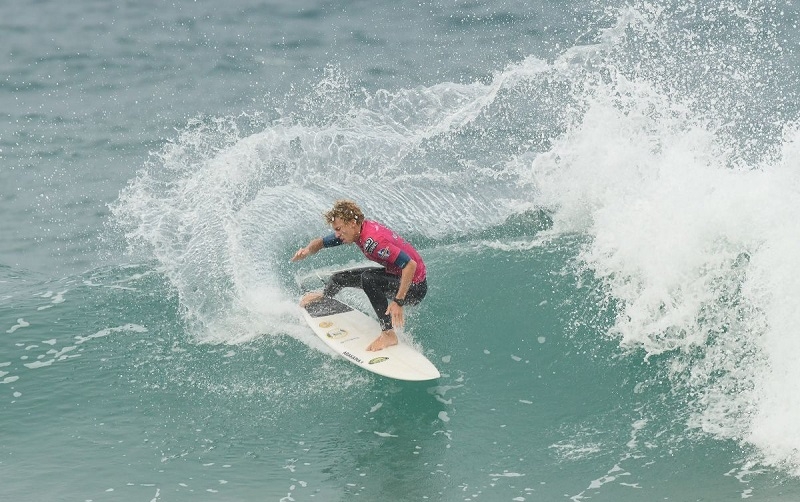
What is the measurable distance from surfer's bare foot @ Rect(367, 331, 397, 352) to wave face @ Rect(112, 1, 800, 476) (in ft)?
3.48

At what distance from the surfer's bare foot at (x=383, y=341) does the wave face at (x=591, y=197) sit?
1061 mm

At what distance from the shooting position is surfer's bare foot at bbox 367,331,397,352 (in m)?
9.97

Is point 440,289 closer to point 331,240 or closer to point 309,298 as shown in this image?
point 309,298

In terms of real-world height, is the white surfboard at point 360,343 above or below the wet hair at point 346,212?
below

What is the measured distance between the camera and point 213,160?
12344mm

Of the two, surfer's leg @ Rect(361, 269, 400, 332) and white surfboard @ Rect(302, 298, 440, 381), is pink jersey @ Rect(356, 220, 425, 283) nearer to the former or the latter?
surfer's leg @ Rect(361, 269, 400, 332)

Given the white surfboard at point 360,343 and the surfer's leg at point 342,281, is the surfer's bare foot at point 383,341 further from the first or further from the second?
the surfer's leg at point 342,281

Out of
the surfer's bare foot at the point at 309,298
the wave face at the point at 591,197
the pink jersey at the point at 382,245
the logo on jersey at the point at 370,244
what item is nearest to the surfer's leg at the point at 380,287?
the pink jersey at the point at 382,245

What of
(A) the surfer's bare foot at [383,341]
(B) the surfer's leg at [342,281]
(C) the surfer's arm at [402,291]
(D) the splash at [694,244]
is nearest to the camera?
(D) the splash at [694,244]

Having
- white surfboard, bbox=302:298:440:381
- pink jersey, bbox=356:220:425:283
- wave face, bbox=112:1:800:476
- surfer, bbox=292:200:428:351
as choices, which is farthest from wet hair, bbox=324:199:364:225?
wave face, bbox=112:1:800:476

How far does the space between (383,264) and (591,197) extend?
360 centimetres

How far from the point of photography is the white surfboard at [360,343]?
31.6 feet

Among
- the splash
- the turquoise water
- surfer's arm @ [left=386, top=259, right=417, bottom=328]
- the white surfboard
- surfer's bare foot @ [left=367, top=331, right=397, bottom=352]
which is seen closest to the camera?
the turquoise water

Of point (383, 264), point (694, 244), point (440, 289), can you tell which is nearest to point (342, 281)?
point (383, 264)
